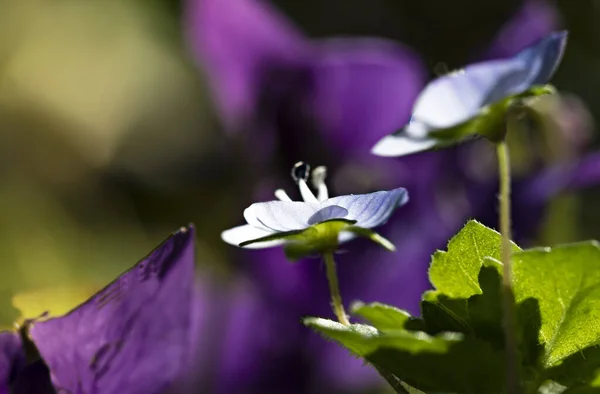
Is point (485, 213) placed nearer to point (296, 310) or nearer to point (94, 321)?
point (296, 310)

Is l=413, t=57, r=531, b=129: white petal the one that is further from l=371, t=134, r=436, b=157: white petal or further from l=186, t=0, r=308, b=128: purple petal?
l=186, t=0, r=308, b=128: purple petal

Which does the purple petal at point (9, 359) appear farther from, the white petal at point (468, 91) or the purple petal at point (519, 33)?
the purple petal at point (519, 33)

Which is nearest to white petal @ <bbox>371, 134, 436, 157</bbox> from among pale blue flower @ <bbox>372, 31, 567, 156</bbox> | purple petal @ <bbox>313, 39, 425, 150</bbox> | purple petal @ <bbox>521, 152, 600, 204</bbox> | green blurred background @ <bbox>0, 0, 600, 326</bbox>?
pale blue flower @ <bbox>372, 31, 567, 156</bbox>

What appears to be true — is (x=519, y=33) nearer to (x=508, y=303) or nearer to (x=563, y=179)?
(x=563, y=179)

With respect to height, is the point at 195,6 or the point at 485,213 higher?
the point at 195,6

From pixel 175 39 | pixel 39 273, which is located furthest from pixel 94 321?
pixel 175 39

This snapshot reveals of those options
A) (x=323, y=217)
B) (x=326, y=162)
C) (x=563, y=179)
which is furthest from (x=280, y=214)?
(x=326, y=162)
